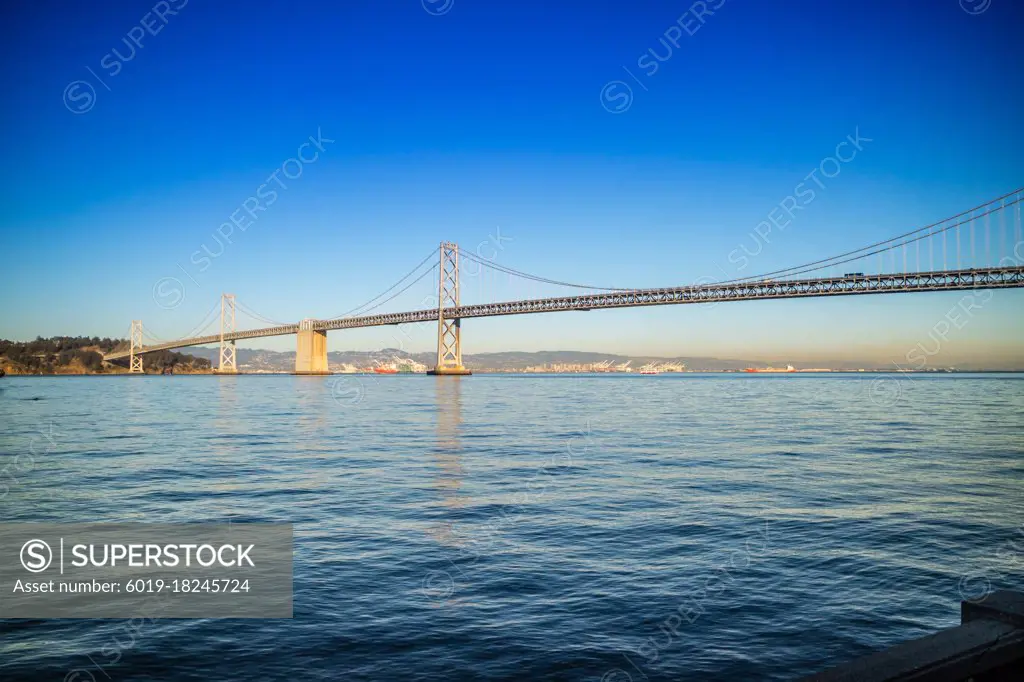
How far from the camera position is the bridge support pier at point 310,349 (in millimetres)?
95188

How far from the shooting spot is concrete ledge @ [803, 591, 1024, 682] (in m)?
2.51

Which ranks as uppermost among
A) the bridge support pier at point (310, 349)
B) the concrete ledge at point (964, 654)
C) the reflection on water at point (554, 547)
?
the bridge support pier at point (310, 349)

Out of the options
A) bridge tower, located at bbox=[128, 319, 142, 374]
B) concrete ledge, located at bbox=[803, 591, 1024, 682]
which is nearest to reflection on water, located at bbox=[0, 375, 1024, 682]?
concrete ledge, located at bbox=[803, 591, 1024, 682]

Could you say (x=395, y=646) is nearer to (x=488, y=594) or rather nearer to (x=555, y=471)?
(x=488, y=594)

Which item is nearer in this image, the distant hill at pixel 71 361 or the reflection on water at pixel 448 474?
the reflection on water at pixel 448 474

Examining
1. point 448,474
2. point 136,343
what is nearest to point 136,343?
point 136,343

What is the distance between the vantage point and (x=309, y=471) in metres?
13.3

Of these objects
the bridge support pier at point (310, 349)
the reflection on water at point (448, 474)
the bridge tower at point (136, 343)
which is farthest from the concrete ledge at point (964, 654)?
the bridge tower at point (136, 343)

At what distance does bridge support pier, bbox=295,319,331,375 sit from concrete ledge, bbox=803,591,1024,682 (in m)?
96.1

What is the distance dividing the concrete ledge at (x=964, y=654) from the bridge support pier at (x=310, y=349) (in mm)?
96146

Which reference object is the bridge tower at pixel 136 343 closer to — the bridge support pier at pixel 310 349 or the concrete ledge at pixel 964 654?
the bridge support pier at pixel 310 349

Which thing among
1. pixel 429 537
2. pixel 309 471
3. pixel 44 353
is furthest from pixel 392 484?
pixel 44 353

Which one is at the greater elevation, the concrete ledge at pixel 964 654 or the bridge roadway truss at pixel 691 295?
the bridge roadway truss at pixel 691 295

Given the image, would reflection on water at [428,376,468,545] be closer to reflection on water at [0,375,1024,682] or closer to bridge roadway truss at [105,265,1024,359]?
reflection on water at [0,375,1024,682]
